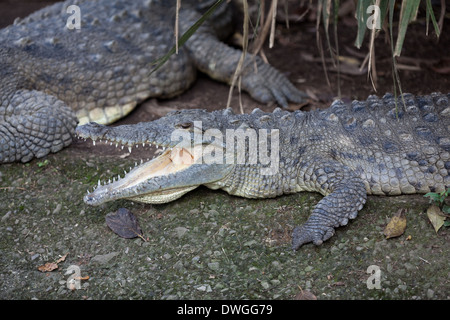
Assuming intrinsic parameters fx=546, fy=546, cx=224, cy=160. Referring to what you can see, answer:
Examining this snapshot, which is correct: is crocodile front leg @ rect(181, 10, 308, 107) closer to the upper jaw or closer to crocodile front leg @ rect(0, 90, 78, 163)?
crocodile front leg @ rect(0, 90, 78, 163)

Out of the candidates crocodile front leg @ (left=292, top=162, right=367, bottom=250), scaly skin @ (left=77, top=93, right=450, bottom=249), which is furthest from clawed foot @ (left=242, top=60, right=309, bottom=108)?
crocodile front leg @ (left=292, top=162, right=367, bottom=250)

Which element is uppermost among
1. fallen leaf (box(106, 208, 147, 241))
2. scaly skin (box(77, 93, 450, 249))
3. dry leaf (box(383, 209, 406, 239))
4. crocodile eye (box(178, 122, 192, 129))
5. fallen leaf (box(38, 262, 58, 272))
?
crocodile eye (box(178, 122, 192, 129))

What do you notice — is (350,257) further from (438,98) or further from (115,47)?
(115,47)

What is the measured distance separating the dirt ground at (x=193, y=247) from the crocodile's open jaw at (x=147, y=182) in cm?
15

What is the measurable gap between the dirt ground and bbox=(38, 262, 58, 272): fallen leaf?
0.03 m

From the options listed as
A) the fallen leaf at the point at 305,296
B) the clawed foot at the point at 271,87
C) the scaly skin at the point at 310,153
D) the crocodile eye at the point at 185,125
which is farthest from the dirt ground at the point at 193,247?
the clawed foot at the point at 271,87

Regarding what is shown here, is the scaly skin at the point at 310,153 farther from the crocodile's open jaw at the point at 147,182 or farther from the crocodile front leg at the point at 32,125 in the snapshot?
the crocodile front leg at the point at 32,125

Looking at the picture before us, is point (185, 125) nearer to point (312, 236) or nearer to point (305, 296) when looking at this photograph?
point (312, 236)

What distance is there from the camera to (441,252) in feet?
10.6

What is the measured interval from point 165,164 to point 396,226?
1.62 metres

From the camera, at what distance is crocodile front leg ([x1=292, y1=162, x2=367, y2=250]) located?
135 inches

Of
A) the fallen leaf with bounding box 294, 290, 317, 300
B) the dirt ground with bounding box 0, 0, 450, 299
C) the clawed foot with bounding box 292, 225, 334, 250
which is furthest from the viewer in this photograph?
the clawed foot with bounding box 292, 225, 334, 250

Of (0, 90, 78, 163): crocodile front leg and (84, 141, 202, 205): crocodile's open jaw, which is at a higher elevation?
(84, 141, 202, 205): crocodile's open jaw

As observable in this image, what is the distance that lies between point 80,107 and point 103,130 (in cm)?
160
